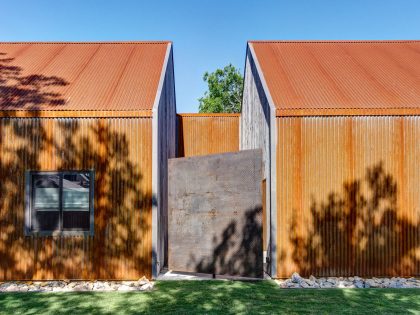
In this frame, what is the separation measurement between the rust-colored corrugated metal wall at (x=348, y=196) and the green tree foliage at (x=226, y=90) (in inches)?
1156

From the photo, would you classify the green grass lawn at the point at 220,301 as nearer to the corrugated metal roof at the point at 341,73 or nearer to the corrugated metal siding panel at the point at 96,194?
the corrugated metal siding panel at the point at 96,194

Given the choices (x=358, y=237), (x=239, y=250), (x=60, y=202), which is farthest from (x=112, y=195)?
(x=358, y=237)

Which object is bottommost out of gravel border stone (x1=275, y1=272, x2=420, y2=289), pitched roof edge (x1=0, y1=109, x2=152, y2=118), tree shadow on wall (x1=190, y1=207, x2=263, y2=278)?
gravel border stone (x1=275, y1=272, x2=420, y2=289)

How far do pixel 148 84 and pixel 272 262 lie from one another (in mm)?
5941

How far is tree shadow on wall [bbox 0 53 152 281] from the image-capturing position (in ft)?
28.2

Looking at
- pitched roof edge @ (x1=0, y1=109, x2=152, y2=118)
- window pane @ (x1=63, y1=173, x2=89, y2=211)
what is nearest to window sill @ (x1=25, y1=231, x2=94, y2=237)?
window pane @ (x1=63, y1=173, x2=89, y2=211)

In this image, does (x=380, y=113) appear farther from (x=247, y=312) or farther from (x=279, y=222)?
(x=247, y=312)

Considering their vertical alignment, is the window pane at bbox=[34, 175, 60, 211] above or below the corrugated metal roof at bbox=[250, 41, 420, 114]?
below

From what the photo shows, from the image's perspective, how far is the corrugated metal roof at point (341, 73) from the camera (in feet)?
30.9

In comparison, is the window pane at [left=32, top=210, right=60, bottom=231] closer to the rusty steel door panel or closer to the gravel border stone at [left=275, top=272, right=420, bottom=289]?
the rusty steel door panel

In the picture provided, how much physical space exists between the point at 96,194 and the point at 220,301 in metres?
3.96

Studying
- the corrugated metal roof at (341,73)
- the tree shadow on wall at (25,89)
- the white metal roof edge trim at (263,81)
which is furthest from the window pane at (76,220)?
the corrugated metal roof at (341,73)

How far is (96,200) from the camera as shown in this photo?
28.7ft

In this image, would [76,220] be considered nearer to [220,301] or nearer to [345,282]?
[220,301]
